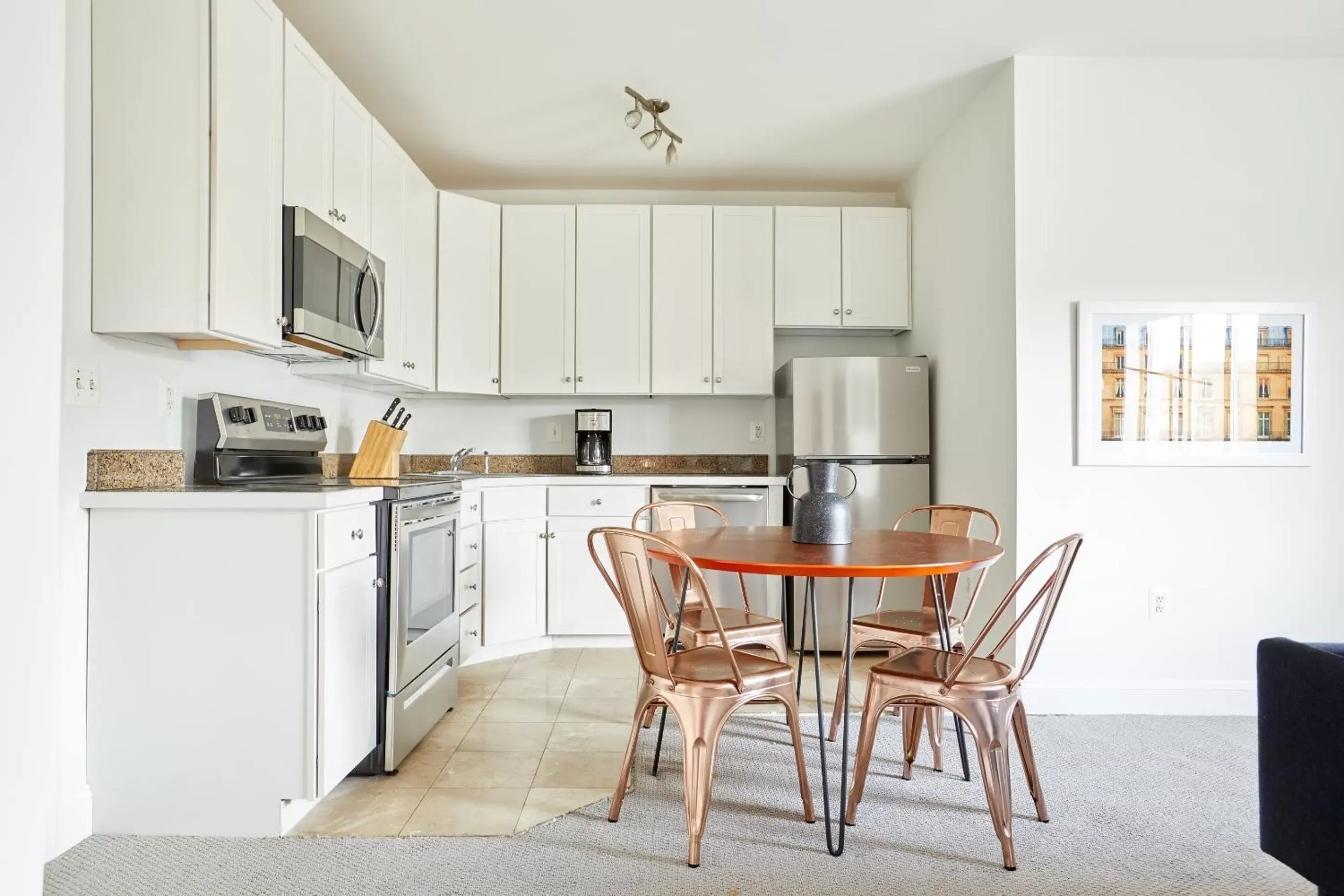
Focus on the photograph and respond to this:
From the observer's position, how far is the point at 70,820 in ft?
6.17

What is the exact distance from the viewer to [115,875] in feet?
5.81

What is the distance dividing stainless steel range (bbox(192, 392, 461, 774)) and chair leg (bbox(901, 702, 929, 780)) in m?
1.62

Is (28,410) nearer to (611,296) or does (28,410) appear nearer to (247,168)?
(247,168)

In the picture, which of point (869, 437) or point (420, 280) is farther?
point (869, 437)

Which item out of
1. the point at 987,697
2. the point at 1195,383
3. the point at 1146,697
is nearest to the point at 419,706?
the point at 987,697

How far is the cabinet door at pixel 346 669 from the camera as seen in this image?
200cm

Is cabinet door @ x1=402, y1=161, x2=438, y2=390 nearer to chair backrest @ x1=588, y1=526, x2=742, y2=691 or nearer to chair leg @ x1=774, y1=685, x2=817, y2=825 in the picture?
chair backrest @ x1=588, y1=526, x2=742, y2=691

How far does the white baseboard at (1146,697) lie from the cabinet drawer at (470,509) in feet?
8.16

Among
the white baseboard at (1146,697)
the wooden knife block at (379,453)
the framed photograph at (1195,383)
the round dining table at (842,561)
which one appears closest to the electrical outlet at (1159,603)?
the white baseboard at (1146,697)

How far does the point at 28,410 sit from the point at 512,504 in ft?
9.06

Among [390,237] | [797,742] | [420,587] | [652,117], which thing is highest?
[652,117]

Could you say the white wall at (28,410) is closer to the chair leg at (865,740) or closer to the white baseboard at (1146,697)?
the chair leg at (865,740)

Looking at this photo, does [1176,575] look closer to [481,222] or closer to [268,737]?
[268,737]

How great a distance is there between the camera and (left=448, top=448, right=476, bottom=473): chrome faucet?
162 inches
